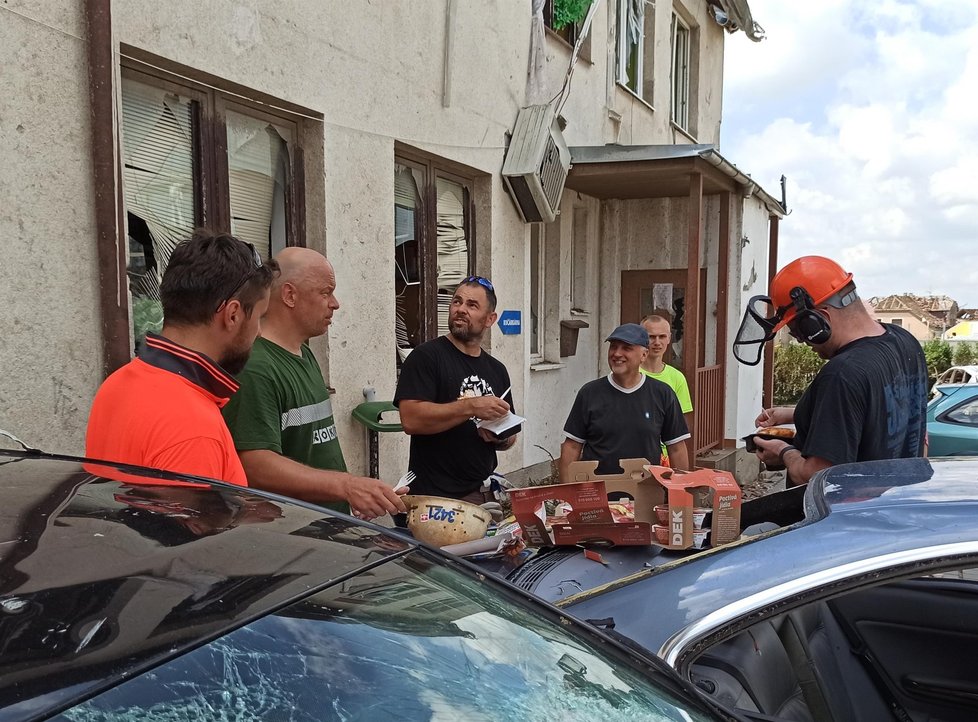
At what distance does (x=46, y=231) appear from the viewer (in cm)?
301

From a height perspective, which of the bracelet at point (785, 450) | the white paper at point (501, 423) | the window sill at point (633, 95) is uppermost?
the window sill at point (633, 95)

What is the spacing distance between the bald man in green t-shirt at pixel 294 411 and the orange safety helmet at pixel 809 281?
1796 mm

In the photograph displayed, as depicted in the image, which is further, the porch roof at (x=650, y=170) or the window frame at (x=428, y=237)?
the porch roof at (x=650, y=170)

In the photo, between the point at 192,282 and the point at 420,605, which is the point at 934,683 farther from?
the point at 192,282

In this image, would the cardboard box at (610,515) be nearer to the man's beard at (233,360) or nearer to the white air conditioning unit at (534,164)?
the man's beard at (233,360)

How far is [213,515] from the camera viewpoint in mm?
1287

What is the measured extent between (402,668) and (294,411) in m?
1.61

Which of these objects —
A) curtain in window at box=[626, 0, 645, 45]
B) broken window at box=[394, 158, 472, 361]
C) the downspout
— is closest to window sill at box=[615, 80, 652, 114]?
curtain in window at box=[626, 0, 645, 45]

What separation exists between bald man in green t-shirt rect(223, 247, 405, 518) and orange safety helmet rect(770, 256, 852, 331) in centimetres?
180

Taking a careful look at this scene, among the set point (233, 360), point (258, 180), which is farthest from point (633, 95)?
point (233, 360)

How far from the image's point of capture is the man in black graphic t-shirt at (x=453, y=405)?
341 centimetres

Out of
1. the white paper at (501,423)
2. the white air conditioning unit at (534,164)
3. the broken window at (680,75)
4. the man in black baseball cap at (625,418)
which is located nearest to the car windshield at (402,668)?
the white paper at (501,423)

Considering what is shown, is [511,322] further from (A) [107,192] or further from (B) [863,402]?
(B) [863,402]

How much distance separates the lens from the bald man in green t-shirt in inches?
93.4
